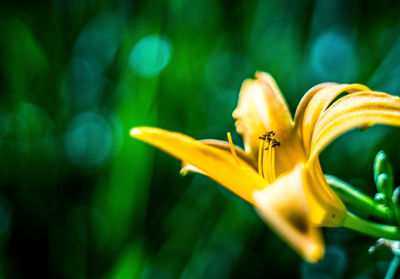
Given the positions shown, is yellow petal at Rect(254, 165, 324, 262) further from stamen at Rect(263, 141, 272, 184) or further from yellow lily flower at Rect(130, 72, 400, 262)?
stamen at Rect(263, 141, 272, 184)

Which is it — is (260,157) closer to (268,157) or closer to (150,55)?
(268,157)

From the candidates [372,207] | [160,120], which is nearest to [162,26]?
[160,120]

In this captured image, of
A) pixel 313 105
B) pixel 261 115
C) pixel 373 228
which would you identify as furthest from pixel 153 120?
pixel 373 228

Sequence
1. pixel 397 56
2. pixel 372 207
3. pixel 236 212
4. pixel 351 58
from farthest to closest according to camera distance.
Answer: pixel 351 58, pixel 397 56, pixel 236 212, pixel 372 207

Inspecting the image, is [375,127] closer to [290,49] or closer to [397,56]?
[397,56]

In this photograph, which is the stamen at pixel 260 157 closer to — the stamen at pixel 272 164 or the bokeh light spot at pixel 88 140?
the stamen at pixel 272 164

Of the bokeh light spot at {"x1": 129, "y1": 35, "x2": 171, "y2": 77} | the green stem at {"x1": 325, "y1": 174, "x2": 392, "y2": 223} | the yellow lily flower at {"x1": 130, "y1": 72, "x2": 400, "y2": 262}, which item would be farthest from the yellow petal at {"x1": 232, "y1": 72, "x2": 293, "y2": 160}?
the bokeh light spot at {"x1": 129, "y1": 35, "x2": 171, "y2": 77}
